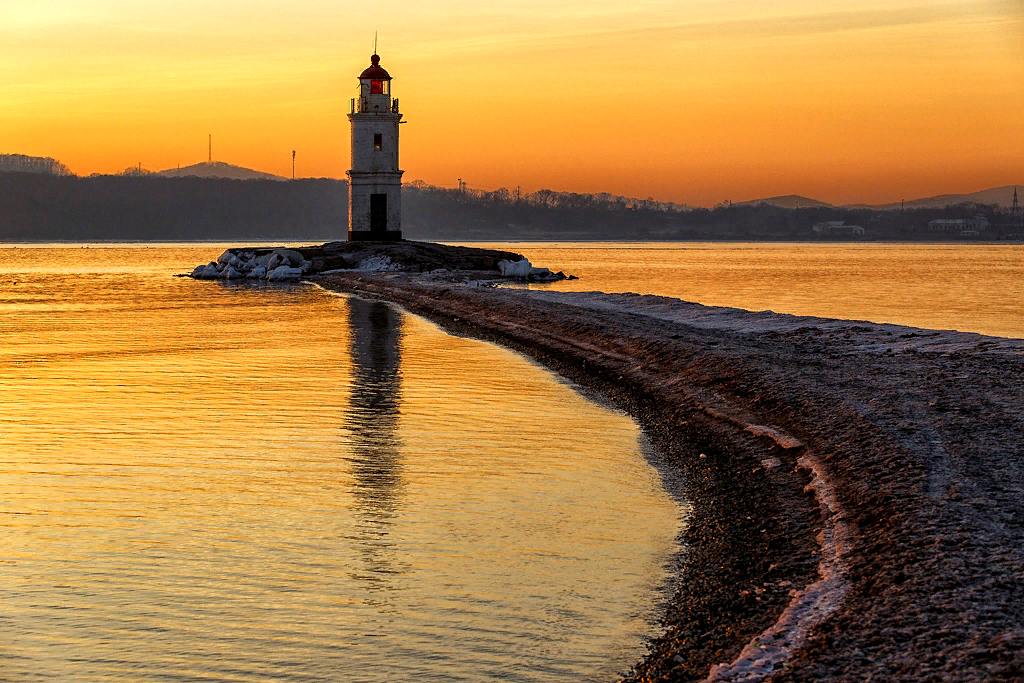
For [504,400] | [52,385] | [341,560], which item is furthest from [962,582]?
[52,385]

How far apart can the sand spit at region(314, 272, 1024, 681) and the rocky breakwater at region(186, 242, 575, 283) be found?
30.5 m

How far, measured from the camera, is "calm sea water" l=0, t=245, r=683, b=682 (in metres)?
5.90

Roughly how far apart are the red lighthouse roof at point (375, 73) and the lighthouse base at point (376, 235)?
24.5ft

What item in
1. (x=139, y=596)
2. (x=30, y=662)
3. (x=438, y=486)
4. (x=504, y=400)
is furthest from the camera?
(x=504, y=400)

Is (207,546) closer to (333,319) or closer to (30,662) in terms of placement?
(30,662)

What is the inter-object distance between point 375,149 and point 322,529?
4488 cm

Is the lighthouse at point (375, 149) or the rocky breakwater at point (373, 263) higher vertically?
the lighthouse at point (375, 149)

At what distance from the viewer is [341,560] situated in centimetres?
744

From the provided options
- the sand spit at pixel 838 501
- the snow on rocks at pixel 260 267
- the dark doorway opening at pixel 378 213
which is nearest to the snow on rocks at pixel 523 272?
the dark doorway opening at pixel 378 213

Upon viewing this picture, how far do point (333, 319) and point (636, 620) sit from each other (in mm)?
23334

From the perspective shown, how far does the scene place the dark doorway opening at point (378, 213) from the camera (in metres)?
52.0

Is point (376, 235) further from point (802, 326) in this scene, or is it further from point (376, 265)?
point (802, 326)

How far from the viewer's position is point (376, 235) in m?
53.3

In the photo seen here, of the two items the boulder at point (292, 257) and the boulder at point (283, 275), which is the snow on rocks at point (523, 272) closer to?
the boulder at point (283, 275)
